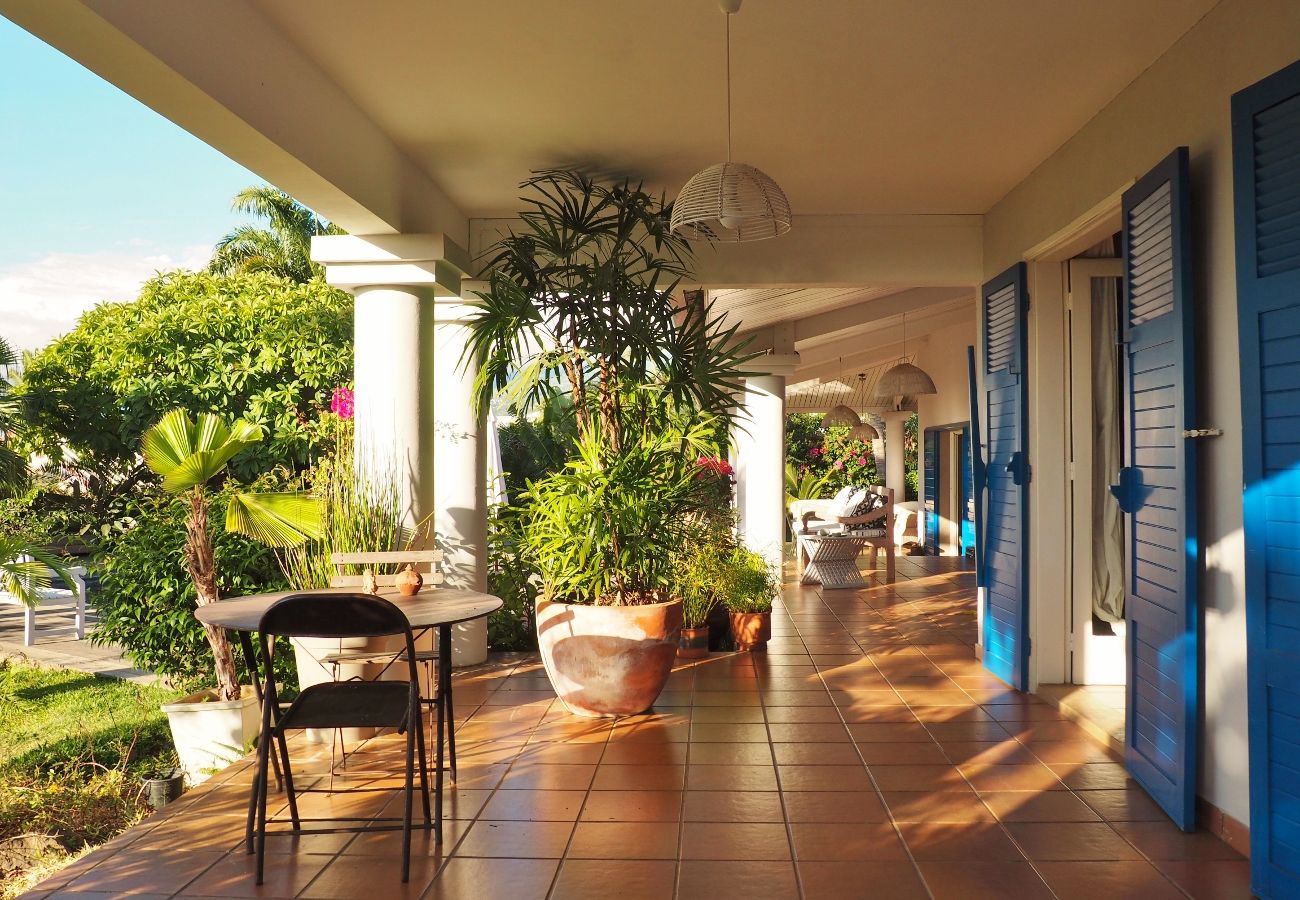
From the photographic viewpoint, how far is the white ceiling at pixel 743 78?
147 inches

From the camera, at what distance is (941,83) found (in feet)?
14.6

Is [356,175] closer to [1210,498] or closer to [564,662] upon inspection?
[564,662]

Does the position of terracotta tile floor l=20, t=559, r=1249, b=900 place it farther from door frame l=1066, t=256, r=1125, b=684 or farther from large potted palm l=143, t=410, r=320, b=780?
large potted palm l=143, t=410, r=320, b=780

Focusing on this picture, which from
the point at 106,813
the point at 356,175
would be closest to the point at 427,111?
the point at 356,175

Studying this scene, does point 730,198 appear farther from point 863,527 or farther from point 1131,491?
point 863,527

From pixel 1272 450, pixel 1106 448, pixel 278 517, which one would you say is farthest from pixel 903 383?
pixel 1272 450

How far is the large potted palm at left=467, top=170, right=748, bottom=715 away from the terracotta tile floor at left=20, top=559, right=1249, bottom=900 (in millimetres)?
408

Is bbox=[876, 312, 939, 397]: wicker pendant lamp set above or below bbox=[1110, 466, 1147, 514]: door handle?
above

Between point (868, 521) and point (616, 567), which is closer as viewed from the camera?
point (616, 567)

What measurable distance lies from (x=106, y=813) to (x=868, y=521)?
8582mm

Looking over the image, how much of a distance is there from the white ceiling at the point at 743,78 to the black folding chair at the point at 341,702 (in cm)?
212

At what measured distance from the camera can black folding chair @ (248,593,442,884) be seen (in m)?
3.21

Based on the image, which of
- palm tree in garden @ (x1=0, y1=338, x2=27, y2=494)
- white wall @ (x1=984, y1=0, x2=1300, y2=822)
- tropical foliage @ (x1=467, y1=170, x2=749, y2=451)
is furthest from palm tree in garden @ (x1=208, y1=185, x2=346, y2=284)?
white wall @ (x1=984, y1=0, x2=1300, y2=822)

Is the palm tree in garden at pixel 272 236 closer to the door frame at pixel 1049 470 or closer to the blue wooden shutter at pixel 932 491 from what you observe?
the blue wooden shutter at pixel 932 491
